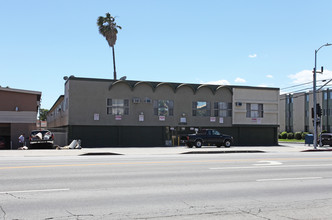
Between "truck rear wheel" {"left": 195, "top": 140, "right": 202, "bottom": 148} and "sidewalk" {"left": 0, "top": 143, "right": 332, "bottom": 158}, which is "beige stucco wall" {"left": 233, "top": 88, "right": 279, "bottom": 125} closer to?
"truck rear wheel" {"left": 195, "top": 140, "right": 202, "bottom": 148}

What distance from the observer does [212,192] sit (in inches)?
351

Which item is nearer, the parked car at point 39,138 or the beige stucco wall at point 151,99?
the parked car at point 39,138

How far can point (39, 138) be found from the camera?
29.0 metres

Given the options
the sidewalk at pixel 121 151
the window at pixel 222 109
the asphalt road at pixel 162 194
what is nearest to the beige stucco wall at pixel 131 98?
the window at pixel 222 109

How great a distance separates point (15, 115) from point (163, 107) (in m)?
13.4

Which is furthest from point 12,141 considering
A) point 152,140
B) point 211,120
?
point 211,120

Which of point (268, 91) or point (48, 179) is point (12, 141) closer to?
point (48, 179)

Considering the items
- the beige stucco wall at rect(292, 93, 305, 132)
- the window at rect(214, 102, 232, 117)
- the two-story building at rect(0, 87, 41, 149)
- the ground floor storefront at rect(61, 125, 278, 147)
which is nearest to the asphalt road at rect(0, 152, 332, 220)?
the two-story building at rect(0, 87, 41, 149)

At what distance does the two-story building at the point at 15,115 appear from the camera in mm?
31141

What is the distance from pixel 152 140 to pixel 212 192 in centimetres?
2675

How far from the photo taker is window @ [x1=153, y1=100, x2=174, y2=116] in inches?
1416

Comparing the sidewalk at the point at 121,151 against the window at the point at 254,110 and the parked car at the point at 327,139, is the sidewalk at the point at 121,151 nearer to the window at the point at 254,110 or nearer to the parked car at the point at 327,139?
the parked car at the point at 327,139

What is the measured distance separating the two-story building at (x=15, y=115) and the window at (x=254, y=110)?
21.2 m

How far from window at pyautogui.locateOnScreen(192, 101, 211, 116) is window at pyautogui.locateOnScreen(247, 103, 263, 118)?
4763mm
